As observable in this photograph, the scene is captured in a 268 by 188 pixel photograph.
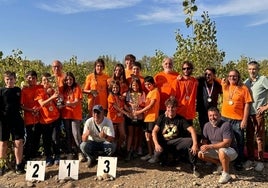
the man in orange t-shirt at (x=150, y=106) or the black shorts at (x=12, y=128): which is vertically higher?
the man in orange t-shirt at (x=150, y=106)

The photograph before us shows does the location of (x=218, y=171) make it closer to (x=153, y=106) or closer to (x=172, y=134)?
(x=172, y=134)

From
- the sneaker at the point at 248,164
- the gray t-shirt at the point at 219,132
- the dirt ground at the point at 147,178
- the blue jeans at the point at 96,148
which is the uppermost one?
the gray t-shirt at the point at 219,132

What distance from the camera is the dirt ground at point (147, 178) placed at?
7.91 m

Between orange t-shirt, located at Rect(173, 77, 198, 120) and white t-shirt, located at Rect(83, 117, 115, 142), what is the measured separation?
135cm

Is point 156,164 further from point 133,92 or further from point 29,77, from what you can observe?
point 29,77

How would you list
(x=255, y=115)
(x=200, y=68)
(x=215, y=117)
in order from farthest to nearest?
(x=200, y=68), (x=255, y=115), (x=215, y=117)

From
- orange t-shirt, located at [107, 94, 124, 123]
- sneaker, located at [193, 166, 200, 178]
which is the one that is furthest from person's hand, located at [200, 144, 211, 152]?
orange t-shirt, located at [107, 94, 124, 123]

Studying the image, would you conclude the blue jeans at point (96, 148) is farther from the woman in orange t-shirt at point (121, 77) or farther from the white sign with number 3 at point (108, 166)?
the woman in orange t-shirt at point (121, 77)

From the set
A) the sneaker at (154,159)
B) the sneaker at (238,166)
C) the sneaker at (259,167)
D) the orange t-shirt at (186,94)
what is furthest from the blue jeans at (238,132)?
the sneaker at (154,159)

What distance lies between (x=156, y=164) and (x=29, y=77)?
300 centimetres

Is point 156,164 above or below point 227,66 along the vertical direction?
below

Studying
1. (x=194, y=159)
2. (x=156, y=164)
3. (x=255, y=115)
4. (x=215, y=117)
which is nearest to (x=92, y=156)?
(x=156, y=164)

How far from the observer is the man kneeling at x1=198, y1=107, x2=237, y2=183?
7.90m

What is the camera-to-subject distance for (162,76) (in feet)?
29.1
